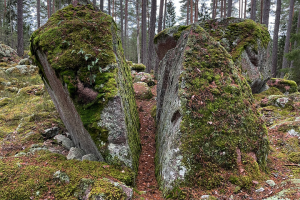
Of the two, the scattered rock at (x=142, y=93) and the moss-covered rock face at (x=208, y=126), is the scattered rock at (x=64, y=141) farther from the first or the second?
the scattered rock at (x=142, y=93)

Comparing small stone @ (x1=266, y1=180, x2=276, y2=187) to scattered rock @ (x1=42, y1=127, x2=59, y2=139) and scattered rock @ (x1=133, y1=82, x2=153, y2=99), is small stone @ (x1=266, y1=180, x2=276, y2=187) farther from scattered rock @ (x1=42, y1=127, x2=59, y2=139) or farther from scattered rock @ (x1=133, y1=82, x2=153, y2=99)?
scattered rock @ (x1=133, y1=82, x2=153, y2=99)

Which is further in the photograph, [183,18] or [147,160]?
[183,18]

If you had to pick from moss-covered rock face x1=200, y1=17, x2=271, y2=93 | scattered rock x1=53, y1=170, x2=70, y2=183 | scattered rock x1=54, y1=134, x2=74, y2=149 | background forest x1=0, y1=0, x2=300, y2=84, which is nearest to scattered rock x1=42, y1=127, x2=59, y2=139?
scattered rock x1=54, y1=134, x2=74, y2=149

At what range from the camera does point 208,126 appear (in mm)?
3490

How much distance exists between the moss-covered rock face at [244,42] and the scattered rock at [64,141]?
6.65 m

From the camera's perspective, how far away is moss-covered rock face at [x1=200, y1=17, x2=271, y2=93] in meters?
7.45

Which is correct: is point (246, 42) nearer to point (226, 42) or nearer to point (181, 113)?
point (226, 42)

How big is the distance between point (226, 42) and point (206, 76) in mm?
4510

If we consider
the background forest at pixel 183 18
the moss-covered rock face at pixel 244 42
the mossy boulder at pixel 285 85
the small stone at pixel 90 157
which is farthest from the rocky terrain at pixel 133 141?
the background forest at pixel 183 18

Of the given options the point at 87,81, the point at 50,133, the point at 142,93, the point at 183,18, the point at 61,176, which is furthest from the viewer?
the point at 183,18

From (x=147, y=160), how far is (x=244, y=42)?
6404 mm

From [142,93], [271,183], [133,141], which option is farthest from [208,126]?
[142,93]

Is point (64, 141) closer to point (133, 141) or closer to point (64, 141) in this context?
point (64, 141)

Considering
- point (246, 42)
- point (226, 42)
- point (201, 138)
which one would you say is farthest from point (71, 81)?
point (246, 42)
